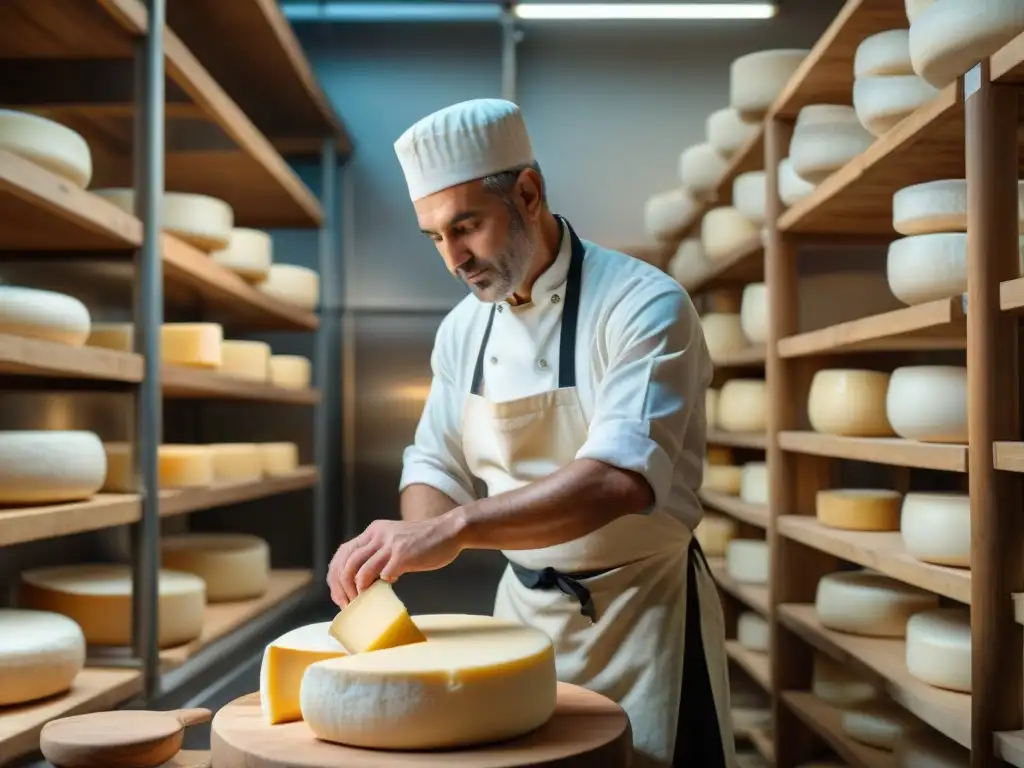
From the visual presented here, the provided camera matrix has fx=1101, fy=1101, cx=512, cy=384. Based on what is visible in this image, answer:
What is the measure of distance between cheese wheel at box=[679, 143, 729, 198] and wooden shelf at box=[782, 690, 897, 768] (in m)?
1.71

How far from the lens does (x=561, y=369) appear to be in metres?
1.70

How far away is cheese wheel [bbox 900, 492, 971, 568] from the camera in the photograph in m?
1.87

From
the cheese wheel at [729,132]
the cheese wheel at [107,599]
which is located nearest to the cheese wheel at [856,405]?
the cheese wheel at [729,132]

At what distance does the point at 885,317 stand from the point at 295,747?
1.39 meters

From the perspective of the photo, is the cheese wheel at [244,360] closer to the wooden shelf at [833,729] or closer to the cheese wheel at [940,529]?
the wooden shelf at [833,729]

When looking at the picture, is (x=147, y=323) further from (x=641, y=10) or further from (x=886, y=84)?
(x=641, y=10)

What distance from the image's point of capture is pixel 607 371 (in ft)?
5.17

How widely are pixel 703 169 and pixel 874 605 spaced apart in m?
1.82

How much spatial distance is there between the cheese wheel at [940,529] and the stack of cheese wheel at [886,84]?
0.72m

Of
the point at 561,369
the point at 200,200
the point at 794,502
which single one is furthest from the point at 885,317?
the point at 200,200

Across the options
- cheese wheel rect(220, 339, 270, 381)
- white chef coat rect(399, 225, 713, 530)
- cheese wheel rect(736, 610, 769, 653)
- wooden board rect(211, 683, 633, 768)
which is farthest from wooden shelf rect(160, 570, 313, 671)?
cheese wheel rect(736, 610, 769, 653)

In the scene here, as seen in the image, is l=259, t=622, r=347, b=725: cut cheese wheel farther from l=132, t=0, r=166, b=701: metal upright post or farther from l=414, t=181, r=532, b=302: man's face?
l=132, t=0, r=166, b=701: metal upright post

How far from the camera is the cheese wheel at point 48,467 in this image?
1.90 meters

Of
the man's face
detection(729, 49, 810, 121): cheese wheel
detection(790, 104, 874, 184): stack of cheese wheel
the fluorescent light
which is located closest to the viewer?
the man's face
